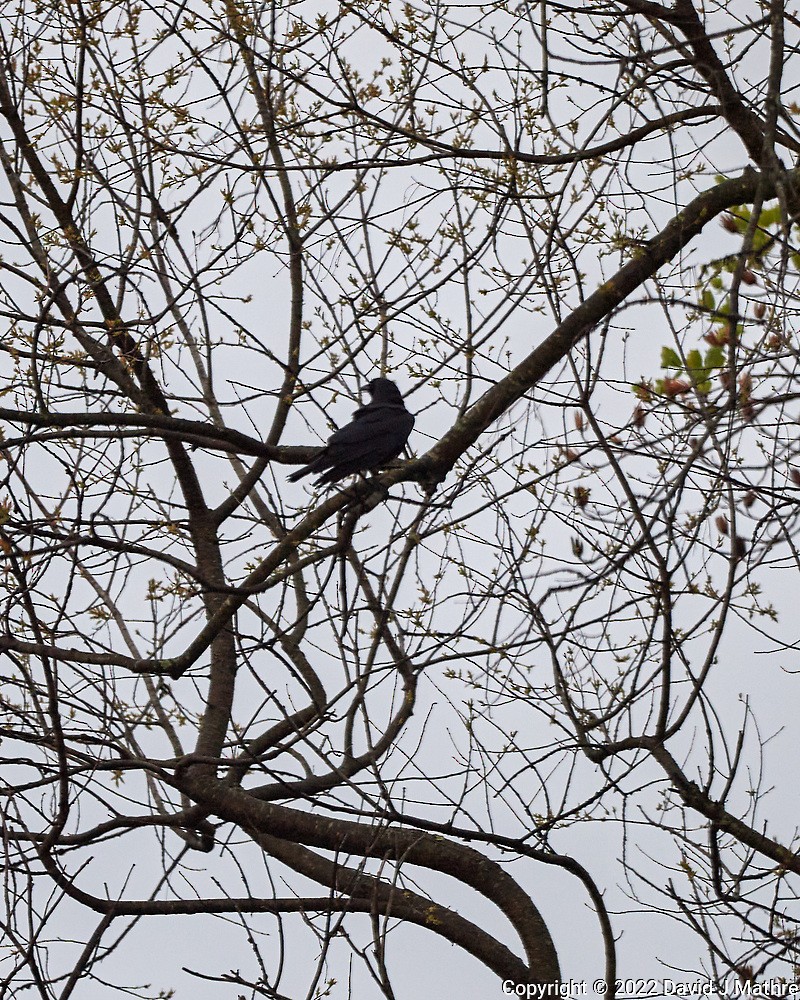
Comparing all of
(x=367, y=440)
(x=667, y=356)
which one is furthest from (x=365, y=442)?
(x=667, y=356)

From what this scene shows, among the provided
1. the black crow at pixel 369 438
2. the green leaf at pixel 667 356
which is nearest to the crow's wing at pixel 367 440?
the black crow at pixel 369 438

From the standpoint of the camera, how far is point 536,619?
396cm

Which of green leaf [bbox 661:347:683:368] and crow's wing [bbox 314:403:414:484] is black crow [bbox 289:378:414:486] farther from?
green leaf [bbox 661:347:683:368]

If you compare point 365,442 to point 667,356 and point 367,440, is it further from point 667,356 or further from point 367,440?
point 667,356

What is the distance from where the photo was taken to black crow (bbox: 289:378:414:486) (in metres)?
5.19

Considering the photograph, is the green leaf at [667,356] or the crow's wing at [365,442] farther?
the crow's wing at [365,442]

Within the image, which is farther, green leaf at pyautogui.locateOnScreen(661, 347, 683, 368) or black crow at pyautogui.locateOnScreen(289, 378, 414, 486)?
black crow at pyautogui.locateOnScreen(289, 378, 414, 486)

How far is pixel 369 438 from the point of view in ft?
18.6

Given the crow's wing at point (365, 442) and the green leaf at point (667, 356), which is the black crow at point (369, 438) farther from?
the green leaf at point (667, 356)

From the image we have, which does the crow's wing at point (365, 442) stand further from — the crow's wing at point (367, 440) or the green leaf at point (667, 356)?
the green leaf at point (667, 356)

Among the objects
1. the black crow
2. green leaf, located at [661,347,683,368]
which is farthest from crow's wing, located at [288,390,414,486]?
green leaf, located at [661,347,683,368]

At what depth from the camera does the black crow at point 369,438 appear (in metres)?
5.19

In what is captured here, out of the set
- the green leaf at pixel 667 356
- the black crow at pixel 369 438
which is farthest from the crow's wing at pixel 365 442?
the green leaf at pixel 667 356

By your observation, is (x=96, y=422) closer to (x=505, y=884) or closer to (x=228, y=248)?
(x=228, y=248)
